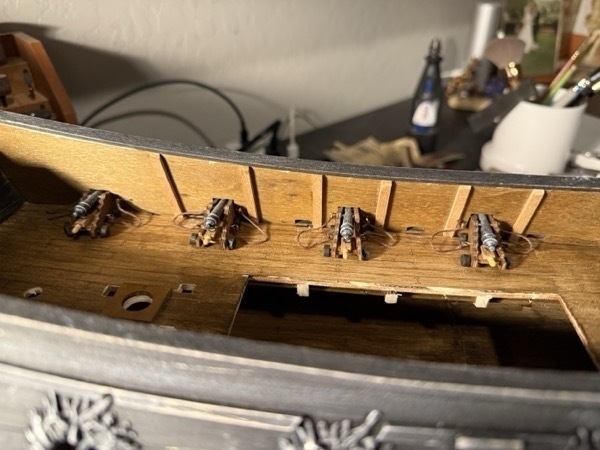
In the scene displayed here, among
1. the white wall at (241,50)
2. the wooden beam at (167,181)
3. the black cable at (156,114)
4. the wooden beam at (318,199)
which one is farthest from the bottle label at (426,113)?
the wooden beam at (167,181)

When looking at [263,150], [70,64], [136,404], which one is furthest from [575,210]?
[70,64]

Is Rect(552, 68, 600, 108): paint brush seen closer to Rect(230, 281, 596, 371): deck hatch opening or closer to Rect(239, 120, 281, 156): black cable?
Rect(230, 281, 596, 371): deck hatch opening

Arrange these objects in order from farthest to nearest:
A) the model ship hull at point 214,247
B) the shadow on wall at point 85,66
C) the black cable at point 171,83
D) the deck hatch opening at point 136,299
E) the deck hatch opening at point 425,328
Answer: the black cable at point 171,83 < the shadow on wall at point 85,66 < the deck hatch opening at point 425,328 < the deck hatch opening at point 136,299 < the model ship hull at point 214,247

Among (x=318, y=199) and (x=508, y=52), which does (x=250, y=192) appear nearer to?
(x=318, y=199)

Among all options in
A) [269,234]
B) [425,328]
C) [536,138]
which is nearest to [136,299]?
[269,234]

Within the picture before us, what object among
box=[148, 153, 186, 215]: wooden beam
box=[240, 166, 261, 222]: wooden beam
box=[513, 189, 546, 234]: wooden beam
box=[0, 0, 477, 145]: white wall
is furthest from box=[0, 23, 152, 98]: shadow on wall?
box=[513, 189, 546, 234]: wooden beam

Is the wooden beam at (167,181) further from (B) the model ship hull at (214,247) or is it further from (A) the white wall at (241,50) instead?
(A) the white wall at (241,50)
